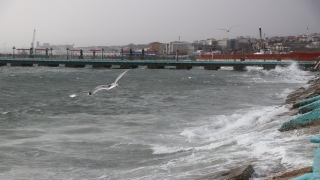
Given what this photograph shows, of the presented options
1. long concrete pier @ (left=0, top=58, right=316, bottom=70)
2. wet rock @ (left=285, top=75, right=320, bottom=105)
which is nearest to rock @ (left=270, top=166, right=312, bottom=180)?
wet rock @ (left=285, top=75, right=320, bottom=105)

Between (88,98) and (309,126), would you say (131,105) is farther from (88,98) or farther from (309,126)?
(309,126)

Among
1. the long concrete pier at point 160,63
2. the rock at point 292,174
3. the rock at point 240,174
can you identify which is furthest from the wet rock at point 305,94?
the long concrete pier at point 160,63

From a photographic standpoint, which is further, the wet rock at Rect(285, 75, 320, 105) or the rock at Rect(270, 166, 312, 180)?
the wet rock at Rect(285, 75, 320, 105)

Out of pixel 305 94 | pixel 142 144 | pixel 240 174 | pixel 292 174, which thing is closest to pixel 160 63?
pixel 305 94

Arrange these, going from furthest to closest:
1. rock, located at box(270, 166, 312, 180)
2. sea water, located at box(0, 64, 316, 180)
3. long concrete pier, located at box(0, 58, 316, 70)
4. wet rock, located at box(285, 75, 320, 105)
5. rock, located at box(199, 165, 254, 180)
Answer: long concrete pier, located at box(0, 58, 316, 70) → wet rock, located at box(285, 75, 320, 105) → sea water, located at box(0, 64, 316, 180) → rock, located at box(199, 165, 254, 180) → rock, located at box(270, 166, 312, 180)

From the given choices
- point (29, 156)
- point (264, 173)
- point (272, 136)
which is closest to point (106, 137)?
point (29, 156)

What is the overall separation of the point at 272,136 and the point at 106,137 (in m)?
5.11

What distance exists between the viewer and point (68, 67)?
3127 inches

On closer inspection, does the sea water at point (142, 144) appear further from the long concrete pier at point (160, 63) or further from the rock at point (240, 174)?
the long concrete pier at point (160, 63)

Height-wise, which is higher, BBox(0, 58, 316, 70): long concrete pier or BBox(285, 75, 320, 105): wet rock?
BBox(0, 58, 316, 70): long concrete pier

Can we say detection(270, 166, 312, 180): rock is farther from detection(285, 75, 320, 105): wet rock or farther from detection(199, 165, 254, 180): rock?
detection(285, 75, 320, 105): wet rock

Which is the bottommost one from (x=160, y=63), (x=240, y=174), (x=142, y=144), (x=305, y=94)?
(x=142, y=144)

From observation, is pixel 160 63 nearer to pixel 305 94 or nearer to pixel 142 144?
pixel 305 94

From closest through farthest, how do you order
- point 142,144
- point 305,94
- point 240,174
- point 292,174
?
point 292,174
point 240,174
point 142,144
point 305,94
